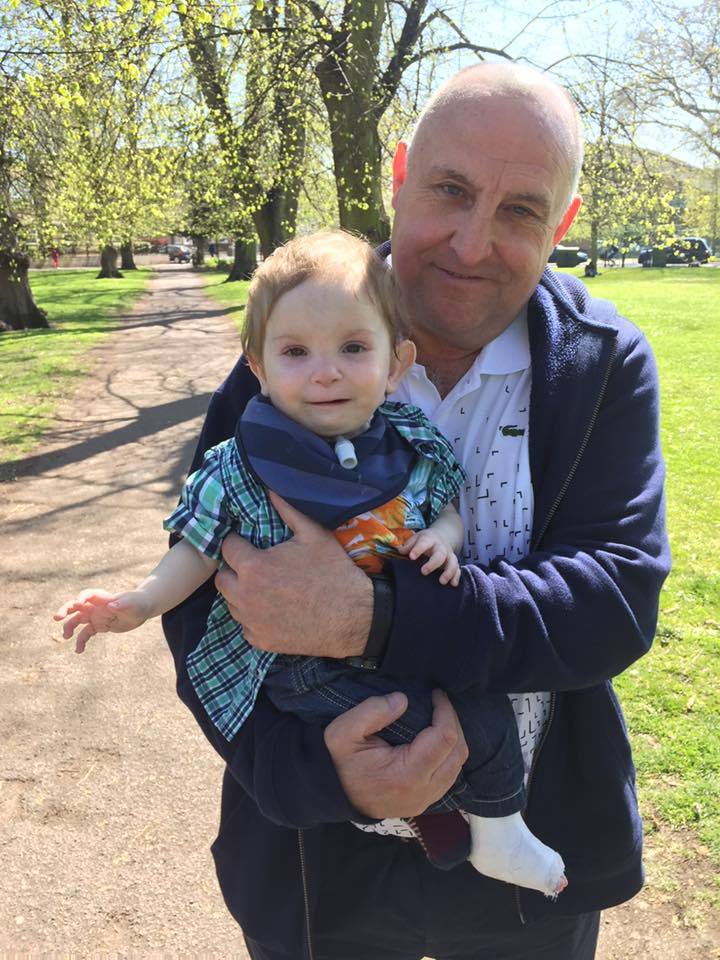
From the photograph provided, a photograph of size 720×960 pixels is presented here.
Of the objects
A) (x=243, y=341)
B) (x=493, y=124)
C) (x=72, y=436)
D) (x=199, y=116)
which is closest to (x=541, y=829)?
(x=243, y=341)

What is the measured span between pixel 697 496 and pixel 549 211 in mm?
6425

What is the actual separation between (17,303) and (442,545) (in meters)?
20.4

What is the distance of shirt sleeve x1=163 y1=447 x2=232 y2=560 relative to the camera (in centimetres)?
161

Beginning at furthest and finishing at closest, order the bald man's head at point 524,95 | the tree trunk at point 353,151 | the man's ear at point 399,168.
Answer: the tree trunk at point 353,151
the man's ear at point 399,168
the bald man's head at point 524,95

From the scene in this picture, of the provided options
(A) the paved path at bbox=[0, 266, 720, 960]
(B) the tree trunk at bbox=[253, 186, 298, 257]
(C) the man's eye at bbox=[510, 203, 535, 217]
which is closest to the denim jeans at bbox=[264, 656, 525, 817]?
(C) the man's eye at bbox=[510, 203, 535, 217]

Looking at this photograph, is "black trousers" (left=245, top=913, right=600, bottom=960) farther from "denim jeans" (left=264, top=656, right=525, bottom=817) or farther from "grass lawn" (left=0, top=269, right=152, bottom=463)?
"grass lawn" (left=0, top=269, right=152, bottom=463)

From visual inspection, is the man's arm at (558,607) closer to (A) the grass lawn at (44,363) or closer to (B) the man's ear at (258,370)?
(B) the man's ear at (258,370)

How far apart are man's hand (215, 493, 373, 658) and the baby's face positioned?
0.22 metres

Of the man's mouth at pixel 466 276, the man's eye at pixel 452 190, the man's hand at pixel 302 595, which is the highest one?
the man's eye at pixel 452 190

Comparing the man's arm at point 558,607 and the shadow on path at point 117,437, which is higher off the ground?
the man's arm at point 558,607

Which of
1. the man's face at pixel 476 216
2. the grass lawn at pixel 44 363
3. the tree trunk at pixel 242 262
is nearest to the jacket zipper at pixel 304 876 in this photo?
the man's face at pixel 476 216

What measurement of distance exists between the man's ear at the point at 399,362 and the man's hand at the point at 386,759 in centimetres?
69

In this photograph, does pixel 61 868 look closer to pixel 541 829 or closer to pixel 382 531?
pixel 541 829

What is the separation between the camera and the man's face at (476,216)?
1.65 m
